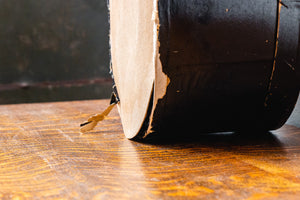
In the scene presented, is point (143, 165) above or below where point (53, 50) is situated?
above

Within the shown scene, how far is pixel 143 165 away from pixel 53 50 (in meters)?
2.78

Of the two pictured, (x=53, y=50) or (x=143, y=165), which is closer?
(x=143, y=165)

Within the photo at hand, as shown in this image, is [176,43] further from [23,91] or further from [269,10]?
[23,91]

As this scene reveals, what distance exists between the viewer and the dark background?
3234 mm

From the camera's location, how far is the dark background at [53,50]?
3234 mm

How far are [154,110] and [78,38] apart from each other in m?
2.75

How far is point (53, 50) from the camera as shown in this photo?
340cm

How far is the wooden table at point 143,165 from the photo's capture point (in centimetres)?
69

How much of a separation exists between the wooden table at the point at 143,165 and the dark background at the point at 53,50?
209cm

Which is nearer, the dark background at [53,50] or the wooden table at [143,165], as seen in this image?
the wooden table at [143,165]

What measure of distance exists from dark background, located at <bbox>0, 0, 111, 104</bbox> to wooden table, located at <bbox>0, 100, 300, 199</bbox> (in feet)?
6.86

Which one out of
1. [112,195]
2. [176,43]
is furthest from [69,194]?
[176,43]

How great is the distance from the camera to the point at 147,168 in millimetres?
838

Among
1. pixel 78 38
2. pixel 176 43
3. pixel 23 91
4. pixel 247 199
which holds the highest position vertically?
pixel 176 43
